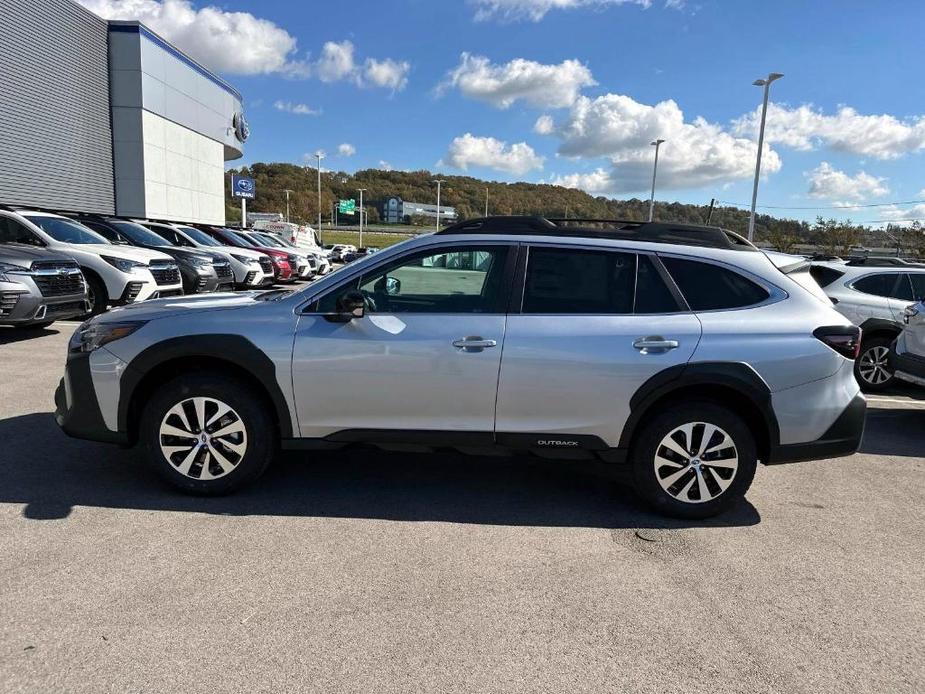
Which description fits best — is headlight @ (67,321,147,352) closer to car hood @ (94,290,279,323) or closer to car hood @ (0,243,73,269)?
car hood @ (94,290,279,323)

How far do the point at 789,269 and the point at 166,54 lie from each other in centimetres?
2986

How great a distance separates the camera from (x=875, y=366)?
8008 mm

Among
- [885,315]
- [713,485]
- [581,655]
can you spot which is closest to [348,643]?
[581,655]

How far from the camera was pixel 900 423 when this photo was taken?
21.6 feet

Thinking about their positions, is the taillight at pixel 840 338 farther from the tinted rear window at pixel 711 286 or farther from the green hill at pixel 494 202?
the green hill at pixel 494 202

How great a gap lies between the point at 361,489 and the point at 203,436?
1.06 meters

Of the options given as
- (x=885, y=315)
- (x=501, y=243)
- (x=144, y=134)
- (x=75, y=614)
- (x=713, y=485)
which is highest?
(x=144, y=134)

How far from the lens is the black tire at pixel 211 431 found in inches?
152

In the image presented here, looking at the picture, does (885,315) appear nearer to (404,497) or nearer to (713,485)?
(713,485)

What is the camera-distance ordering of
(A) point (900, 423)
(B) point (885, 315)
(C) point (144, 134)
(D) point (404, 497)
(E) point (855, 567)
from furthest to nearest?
(C) point (144, 134) → (B) point (885, 315) → (A) point (900, 423) → (D) point (404, 497) → (E) point (855, 567)

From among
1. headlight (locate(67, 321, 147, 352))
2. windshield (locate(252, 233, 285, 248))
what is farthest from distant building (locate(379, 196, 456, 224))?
headlight (locate(67, 321, 147, 352))

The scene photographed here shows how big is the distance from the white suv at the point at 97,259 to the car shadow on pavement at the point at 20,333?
781 millimetres

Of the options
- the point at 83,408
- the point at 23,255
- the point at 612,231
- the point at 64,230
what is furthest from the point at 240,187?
the point at 612,231

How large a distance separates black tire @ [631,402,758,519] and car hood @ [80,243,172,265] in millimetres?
9599
